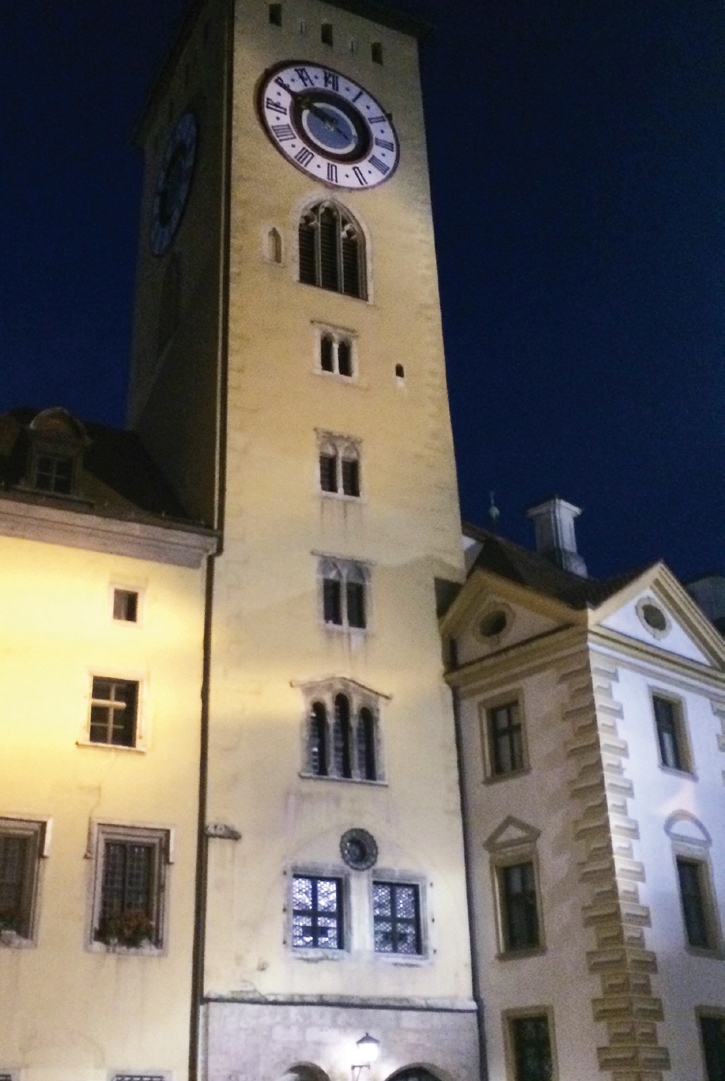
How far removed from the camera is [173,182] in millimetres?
37188

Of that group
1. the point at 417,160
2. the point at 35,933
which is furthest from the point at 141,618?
the point at 417,160

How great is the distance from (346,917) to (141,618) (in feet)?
23.9

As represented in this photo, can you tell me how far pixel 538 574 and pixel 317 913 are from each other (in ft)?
33.0

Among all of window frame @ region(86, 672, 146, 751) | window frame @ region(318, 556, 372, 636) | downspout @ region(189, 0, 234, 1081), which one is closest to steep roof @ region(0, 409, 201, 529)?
downspout @ region(189, 0, 234, 1081)

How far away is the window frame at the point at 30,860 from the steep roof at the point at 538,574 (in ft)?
37.0

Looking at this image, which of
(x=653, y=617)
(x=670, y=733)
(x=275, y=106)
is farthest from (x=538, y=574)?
(x=275, y=106)

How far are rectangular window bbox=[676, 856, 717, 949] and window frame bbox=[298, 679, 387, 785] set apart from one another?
645cm

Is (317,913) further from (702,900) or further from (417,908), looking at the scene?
(702,900)

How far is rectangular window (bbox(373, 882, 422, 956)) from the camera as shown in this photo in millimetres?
25516

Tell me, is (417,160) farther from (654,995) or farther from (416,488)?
(654,995)

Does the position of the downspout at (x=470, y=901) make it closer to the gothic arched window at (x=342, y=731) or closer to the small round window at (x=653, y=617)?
the gothic arched window at (x=342, y=731)

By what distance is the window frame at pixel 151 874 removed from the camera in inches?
902

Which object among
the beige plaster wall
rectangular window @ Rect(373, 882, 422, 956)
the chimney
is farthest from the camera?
the chimney

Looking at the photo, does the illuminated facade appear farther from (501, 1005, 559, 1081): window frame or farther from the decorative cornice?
the decorative cornice
